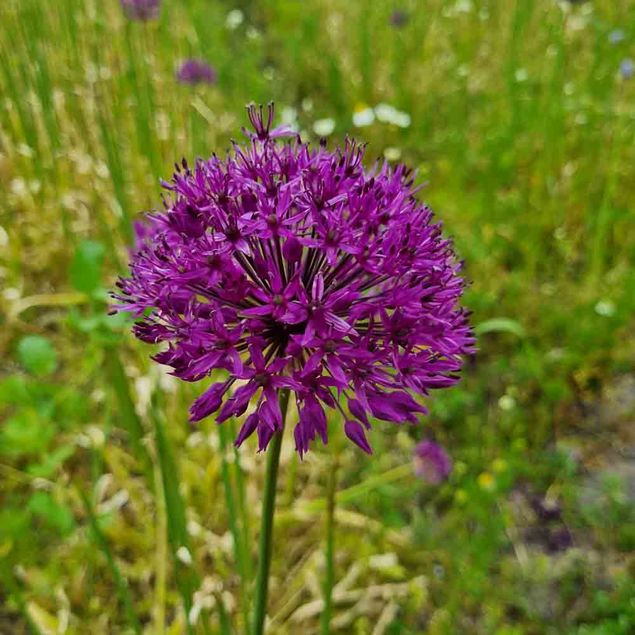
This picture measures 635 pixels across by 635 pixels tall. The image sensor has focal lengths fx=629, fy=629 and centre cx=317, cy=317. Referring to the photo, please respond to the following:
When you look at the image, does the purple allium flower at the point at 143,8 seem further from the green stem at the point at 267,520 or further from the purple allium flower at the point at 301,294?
the green stem at the point at 267,520

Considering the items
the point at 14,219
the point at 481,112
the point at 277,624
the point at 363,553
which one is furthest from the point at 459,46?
the point at 277,624

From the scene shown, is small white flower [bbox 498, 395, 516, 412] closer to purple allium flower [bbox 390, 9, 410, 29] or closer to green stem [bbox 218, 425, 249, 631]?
green stem [bbox 218, 425, 249, 631]

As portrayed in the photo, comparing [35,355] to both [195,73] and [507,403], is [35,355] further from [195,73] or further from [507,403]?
[195,73]

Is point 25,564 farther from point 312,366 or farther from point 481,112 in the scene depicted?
point 481,112

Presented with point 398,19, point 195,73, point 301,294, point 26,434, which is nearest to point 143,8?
point 195,73

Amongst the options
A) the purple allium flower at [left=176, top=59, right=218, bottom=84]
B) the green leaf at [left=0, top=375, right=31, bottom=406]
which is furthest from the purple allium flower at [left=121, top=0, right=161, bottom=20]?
the green leaf at [left=0, top=375, right=31, bottom=406]

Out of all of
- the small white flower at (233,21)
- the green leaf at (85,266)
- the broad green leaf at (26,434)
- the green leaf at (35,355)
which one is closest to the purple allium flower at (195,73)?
the small white flower at (233,21)
